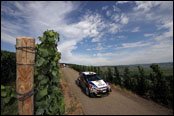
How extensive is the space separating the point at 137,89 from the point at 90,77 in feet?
13.3

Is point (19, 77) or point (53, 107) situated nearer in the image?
point (19, 77)

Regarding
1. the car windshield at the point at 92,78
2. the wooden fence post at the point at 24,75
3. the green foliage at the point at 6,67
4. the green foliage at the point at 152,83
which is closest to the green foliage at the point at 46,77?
the wooden fence post at the point at 24,75

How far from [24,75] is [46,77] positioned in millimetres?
1007

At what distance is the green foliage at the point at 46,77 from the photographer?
1789 mm

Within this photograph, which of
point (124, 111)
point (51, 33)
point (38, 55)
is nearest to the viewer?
point (38, 55)

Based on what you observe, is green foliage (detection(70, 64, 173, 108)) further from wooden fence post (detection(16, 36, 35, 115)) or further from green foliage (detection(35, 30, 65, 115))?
wooden fence post (detection(16, 36, 35, 115))

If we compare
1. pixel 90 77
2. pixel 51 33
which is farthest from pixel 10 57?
pixel 51 33

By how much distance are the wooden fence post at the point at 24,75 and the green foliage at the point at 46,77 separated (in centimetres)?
64

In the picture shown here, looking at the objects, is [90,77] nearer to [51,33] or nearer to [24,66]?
[51,33]

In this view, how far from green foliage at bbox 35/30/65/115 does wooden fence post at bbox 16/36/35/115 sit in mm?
637

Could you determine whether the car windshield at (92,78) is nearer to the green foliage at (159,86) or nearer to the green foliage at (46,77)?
the green foliage at (159,86)

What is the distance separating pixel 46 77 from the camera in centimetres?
210

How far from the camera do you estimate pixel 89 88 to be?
21.5 feet

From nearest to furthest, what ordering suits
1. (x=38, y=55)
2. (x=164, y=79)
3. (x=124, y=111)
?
(x=38, y=55) → (x=124, y=111) → (x=164, y=79)
